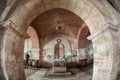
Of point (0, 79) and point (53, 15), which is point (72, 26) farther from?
point (0, 79)

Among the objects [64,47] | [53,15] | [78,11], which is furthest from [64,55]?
[78,11]

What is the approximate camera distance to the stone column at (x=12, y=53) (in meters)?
2.91

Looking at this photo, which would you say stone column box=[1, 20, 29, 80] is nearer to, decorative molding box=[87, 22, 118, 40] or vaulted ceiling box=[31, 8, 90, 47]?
decorative molding box=[87, 22, 118, 40]

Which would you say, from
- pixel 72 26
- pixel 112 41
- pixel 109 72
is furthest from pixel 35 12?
pixel 72 26

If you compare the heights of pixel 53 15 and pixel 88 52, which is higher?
pixel 53 15

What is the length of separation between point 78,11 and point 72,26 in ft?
22.8

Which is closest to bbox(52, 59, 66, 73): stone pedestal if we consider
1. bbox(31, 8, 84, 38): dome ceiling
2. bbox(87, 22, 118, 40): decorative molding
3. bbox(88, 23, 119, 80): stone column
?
bbox(31, 8, 84, 38): dome ceiling

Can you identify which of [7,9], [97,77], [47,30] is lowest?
[97,77]

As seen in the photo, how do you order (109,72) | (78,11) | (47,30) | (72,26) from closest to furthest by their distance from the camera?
(109,72), (78,11), (72,26), (47,30)

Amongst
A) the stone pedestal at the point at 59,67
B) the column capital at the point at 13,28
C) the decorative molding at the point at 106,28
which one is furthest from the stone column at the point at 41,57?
the decorative molding at the point at 106,28

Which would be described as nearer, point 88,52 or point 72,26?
point 72,26

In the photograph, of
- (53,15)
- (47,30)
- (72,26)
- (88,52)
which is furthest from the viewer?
(88,52)

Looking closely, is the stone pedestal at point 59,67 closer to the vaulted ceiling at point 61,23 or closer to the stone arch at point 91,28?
the vaulted ceiling at point 61,23

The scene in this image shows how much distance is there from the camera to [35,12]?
3.65m
